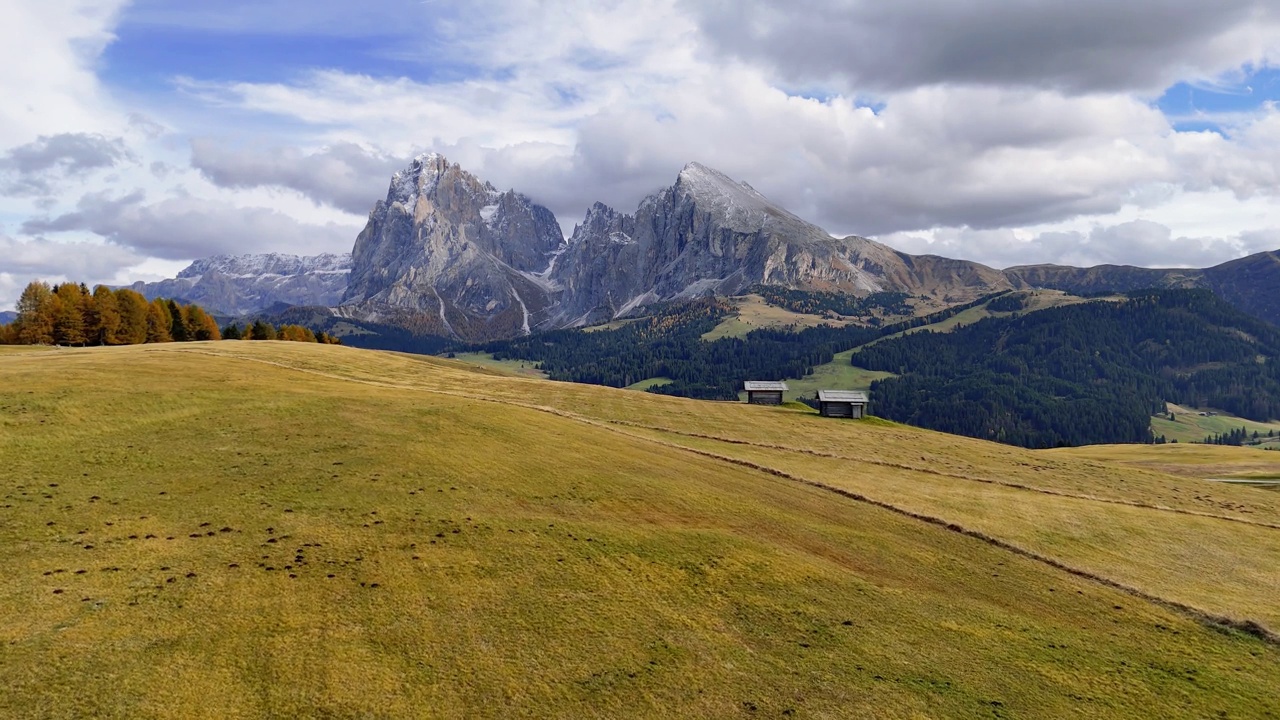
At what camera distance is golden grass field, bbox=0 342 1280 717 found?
24.2m

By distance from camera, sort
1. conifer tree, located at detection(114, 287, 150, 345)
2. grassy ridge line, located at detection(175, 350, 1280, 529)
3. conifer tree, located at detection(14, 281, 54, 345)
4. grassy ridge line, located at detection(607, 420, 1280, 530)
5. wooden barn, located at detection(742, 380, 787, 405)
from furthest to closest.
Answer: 1. conifer tree, located at detection(114, 287, 150, 345)
2. wooden barn, located at detection(742, 380, 787, 405)
3. conifer tree, located at detection(14, 281, 54, 345)
4. grassy ridge line, located at detection(175, 350, 1280, 529)
5. grassy ridge line, located at detection(607, 420, 1280, 530)

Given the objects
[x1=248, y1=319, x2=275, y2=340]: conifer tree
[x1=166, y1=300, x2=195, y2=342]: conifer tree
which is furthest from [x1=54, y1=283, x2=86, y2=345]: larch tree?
[x1=248, y1=319, x2=275, y2=340]: conifer tree

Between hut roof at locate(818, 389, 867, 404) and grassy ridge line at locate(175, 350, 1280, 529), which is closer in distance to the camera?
grassy ridge line at locate(175, 350, 1280, 529)

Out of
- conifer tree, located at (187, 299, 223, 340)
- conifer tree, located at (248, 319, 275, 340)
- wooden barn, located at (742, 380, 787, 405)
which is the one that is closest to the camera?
wooden barn, located at (742, 380, 787, 405)

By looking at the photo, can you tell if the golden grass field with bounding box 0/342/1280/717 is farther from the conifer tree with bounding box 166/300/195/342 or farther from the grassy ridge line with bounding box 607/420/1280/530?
the conifer tree with bounding box 166/300/195/342

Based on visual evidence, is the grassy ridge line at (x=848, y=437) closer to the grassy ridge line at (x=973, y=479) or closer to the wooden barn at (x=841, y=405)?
the grassy ridge line at (x=973, y=479)

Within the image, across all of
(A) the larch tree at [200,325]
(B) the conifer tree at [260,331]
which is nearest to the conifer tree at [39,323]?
(A) the larch tree at [200,325]

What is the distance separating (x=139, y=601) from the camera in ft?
87.5

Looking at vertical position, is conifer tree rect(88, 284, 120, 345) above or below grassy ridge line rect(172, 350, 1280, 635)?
above

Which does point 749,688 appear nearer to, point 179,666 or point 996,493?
point 179,666

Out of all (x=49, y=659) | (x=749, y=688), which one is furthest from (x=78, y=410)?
(x=749, y=688)

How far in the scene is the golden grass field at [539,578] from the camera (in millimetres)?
24203

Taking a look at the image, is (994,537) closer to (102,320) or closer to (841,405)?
(841,405)

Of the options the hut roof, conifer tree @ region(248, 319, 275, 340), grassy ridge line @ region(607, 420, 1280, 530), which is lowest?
grassy ridge line @ region(607, 420, 1280, 530)
